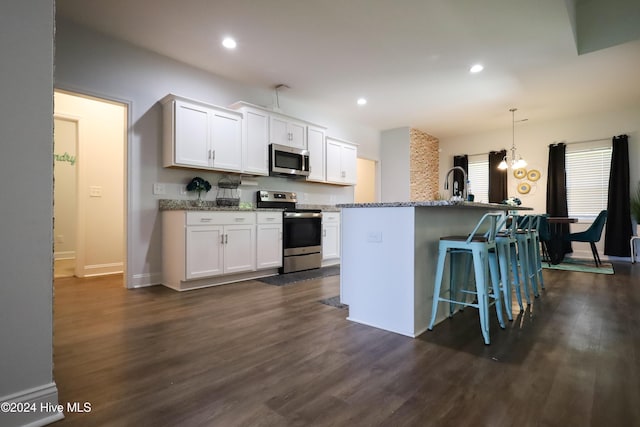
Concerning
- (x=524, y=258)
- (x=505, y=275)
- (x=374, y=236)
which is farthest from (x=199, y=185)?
(x=524, y=258)

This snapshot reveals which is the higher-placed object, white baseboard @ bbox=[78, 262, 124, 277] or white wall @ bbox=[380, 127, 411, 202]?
white wall @ bbox=[380, 127, 411, 202]

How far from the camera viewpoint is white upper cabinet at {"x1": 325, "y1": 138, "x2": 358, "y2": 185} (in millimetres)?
5559

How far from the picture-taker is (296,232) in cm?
467

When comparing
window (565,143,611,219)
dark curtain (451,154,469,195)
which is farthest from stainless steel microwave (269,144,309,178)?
window (565,143,611,219)

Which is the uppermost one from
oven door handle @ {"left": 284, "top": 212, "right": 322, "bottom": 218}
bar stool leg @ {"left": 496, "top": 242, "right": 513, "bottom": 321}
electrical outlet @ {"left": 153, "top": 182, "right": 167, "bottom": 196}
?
electrical outlet @ {"left": 153, "top": 182, "right": 167, "bottom": 196}

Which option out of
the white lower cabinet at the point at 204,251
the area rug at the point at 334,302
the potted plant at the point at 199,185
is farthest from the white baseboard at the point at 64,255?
the area rug at the point at 334,302

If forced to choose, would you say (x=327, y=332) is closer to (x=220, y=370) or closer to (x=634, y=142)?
(x=220, y=370)

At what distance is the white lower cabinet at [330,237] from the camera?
5.09m

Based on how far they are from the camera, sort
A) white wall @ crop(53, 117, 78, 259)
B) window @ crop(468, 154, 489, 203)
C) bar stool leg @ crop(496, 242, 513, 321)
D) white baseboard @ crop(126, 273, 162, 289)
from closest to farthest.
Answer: bar stool leg @ crop(496, 242, 513, 321), white baseboard @ crop(126, 273, 162, 289), white wall @ crop(53, 117, 78, 259), window @ crop(468, 154, 489, 203)

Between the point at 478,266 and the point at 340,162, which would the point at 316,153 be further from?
the point at 478,266

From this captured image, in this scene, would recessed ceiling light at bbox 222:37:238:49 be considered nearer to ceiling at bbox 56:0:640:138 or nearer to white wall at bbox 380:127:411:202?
ceiling at bbox 56:0:640:138

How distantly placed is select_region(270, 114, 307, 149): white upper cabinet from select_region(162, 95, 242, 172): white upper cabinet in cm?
57

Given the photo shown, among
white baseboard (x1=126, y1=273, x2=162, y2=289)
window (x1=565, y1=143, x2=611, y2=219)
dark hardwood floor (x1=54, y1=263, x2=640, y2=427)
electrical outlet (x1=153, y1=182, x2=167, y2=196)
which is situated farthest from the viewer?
window (x1=565, y1=143, x2=611, y2=219)

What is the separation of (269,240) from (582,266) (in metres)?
4.85
